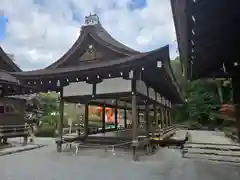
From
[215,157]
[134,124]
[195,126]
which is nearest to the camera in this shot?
[134,124]

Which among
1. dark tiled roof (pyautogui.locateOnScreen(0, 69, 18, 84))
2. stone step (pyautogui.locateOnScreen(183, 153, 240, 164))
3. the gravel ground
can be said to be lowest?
stone step (pyautogui.locateOnScreen(183, 153, 240, 164))

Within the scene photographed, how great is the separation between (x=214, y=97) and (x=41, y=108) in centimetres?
2061

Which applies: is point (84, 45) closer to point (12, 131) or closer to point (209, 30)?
point (12, 131)

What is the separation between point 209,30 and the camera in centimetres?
404

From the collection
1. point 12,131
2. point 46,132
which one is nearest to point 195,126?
point 46,132

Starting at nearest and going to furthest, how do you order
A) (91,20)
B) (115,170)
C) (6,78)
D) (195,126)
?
(115,170)
(91,20)
(6,78)
(195,126)

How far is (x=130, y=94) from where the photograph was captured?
996cm

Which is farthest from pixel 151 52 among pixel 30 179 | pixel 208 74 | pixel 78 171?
pixel 30 179

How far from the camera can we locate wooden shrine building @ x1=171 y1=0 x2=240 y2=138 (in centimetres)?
323

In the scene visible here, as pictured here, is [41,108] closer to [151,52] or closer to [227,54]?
[151,52]

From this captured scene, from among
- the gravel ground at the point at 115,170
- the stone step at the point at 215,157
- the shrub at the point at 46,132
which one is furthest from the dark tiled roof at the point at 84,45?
the shrub at the point at 46,132

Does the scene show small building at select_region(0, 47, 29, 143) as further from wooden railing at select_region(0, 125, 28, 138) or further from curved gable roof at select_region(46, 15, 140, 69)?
curved gable roof at select_region(46, 15, 140, 69)

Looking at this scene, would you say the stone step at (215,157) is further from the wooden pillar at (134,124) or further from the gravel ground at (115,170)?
the wooden pillar at (134,124)

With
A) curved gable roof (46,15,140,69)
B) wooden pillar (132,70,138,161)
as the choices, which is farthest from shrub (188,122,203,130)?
wooden pillar (132,70,138,161)
